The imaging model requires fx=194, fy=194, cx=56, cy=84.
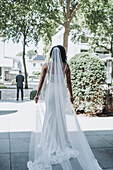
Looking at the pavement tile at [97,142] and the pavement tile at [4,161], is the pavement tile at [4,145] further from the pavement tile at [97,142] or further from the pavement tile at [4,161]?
the pavement tile at [97,142]

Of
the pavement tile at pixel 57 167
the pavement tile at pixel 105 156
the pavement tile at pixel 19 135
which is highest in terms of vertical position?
the pavement tile at pixel 57 167

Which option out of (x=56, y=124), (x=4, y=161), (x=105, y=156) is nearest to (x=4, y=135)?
(x=4, y=161)

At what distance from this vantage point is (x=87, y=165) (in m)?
3.11

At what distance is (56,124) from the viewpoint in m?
3.57

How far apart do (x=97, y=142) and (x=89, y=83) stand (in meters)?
3.35

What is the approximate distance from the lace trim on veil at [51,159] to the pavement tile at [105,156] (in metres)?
0.50

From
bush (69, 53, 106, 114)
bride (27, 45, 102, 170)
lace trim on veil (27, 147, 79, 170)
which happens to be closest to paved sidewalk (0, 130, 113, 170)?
lace trim on veil (27, 147, 79, 170)

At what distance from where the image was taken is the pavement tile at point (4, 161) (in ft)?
10.4

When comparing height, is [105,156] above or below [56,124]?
below

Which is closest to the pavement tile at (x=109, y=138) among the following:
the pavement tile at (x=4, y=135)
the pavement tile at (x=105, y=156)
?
the pavement tile at (x=105, y=156)

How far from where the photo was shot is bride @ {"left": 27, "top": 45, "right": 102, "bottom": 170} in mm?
3322

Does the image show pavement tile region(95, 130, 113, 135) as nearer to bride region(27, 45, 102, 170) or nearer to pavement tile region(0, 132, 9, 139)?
bride region(27, 45, 102, 170)

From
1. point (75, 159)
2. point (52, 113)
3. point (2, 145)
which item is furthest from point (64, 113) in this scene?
point (2, 145)

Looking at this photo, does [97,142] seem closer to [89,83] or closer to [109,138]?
[109,138]
